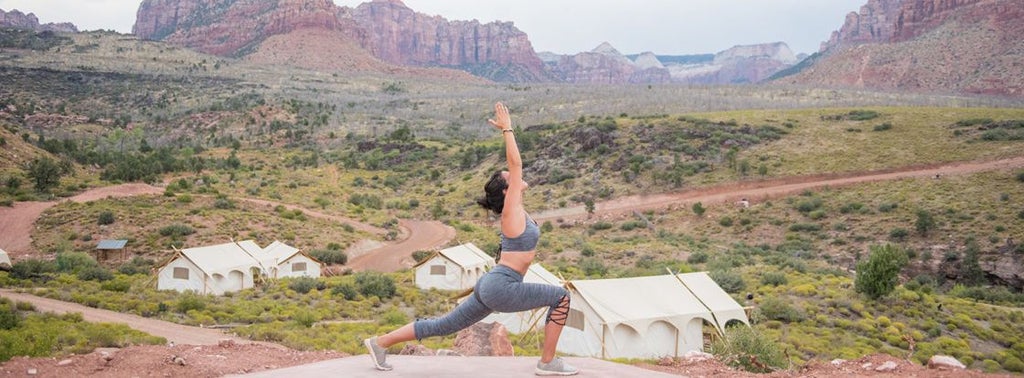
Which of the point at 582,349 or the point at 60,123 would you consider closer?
the point at 582,349

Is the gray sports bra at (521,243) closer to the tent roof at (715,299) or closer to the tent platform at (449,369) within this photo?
the tent platform at (449,369)

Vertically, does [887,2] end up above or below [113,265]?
above

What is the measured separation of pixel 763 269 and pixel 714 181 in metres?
20.1

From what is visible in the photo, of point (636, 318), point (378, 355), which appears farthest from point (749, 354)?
point (636, 318)

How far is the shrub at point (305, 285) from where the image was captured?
2530 centimetres

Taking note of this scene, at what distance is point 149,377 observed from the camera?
5.39 metres

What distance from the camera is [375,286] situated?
82.1 feet

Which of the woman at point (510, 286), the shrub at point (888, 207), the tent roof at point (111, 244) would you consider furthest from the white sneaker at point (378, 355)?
the shrub at point (888, 207)

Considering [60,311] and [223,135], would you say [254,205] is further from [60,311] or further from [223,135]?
[223,135]

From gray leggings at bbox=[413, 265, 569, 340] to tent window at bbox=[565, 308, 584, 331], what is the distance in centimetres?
1151

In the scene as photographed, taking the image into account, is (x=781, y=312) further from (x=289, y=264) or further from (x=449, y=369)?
(x=289, y=264)

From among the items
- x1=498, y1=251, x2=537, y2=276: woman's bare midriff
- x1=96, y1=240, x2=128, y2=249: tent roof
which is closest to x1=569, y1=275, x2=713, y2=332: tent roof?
x1=498, y1=251, x2=537, y2=276: woman's bare midriff

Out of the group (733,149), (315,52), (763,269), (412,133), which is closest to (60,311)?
(763,269)

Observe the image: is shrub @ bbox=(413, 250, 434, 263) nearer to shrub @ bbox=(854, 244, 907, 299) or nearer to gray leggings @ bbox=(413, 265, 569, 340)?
shrub @ bbox=(854, 244, 907, 299)
